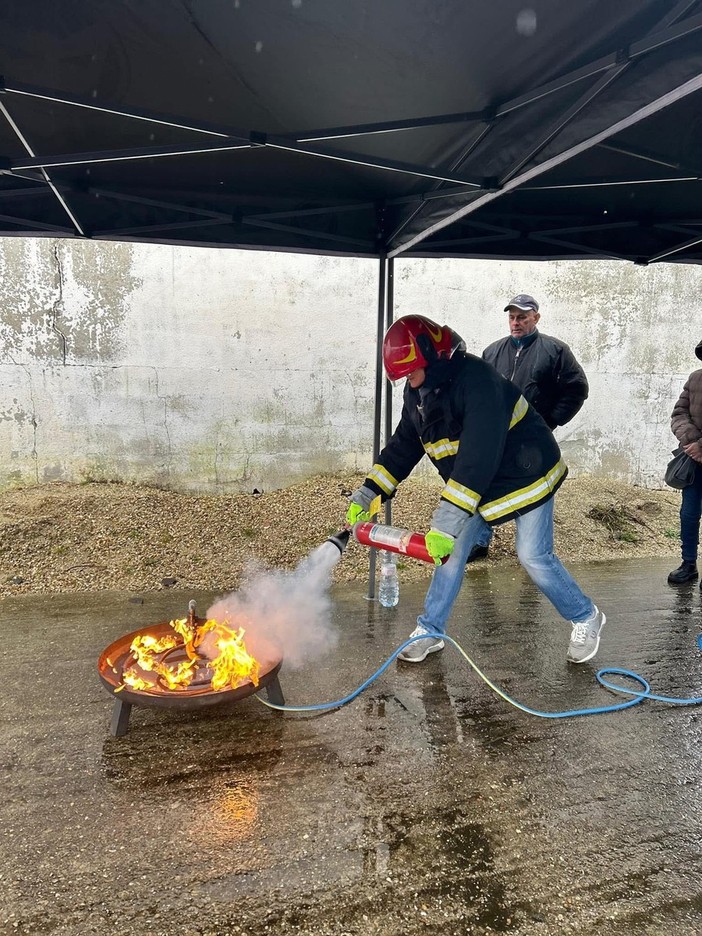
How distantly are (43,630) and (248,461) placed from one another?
12.0 ft

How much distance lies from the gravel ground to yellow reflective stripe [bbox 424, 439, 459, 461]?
2.35 m

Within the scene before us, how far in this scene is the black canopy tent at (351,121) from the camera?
2139 millimetres

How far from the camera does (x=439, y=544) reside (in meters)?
3.00

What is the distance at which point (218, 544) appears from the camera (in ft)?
19.6

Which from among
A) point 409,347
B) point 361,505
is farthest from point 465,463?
point 361,505

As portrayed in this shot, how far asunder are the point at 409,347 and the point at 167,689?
212 cm

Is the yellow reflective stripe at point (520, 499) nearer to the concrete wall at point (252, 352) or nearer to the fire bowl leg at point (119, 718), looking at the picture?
the fire bowl leg at point (119, 718)

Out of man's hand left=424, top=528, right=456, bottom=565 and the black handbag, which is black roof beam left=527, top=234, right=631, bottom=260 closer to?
the black handbag

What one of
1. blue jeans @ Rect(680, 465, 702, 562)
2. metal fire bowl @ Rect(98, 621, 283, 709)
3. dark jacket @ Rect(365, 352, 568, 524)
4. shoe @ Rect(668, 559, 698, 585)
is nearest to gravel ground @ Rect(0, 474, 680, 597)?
shoe @ Rect(668, 559, 698, 585)

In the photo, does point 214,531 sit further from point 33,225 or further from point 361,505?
point 33,225

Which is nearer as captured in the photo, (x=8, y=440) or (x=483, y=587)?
(x=483, y=587)

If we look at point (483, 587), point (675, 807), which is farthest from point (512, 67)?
point (483, 587)

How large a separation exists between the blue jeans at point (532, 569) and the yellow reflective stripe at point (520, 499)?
92mm

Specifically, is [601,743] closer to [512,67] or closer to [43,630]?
[512,67]
